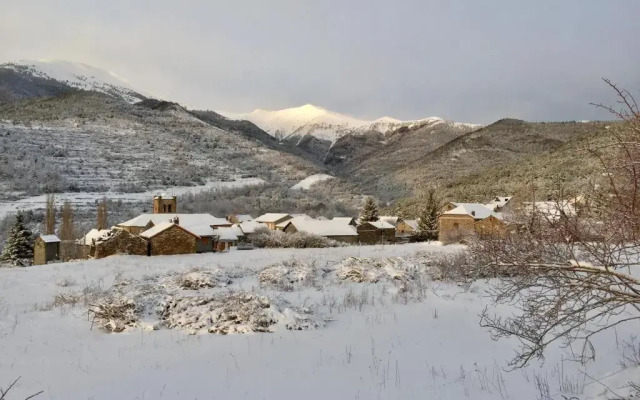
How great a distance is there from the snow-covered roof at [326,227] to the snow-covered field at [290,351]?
45.1 m

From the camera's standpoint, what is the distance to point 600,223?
13.9ft

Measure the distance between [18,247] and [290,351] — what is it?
1916 inches

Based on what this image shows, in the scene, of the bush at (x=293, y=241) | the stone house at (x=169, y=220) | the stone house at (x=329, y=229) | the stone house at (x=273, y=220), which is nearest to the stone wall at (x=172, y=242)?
the stone house at (x=169, y=220)

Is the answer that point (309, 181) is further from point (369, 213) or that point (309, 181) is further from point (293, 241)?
point (293, 241)

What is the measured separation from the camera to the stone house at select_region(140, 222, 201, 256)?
32656mm

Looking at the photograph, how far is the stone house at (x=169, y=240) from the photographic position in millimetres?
32656

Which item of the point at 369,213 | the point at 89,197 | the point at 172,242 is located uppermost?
the point at 89,197

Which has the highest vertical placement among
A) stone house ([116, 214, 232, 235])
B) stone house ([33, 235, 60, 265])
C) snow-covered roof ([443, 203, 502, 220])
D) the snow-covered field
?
snow-covered roof ([443, 203, 502, 220])

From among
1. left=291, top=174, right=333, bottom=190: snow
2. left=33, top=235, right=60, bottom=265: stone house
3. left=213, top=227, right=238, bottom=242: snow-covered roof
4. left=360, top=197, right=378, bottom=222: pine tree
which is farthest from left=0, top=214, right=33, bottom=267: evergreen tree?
left=291, top=174, right=333, bottom=190: snow

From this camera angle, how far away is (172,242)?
110ft

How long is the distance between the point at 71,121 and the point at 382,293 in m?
174

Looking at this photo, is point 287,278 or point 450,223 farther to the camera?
point 450,223

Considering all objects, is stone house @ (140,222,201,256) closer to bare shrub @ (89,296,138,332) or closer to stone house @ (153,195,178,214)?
bare shrub @ (89,296,138,332)

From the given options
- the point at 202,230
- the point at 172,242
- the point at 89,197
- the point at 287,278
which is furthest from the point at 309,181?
the point at 287,278
